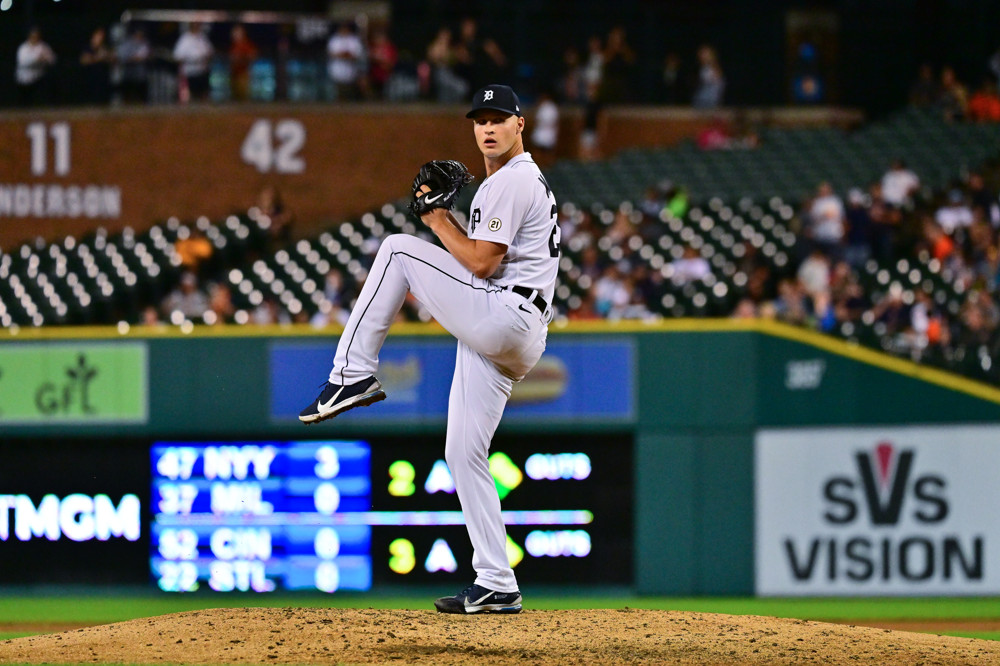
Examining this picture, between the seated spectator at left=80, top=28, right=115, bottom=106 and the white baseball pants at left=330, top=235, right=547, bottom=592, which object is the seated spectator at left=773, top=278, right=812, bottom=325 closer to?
the white baseball pants at left=330, top=235, right=547, bottom=592

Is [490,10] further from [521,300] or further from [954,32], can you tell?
[521,300]

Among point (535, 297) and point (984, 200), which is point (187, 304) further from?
point (535, 297)

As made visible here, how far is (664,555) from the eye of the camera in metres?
10.7

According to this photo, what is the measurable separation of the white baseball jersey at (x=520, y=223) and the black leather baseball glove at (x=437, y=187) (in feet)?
0.31

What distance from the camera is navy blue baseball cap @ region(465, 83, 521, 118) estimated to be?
5965 millimetres

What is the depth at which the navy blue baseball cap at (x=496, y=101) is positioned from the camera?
5.96 meters

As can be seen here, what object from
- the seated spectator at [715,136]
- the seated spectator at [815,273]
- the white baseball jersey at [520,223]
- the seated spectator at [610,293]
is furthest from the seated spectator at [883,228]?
the white baseball jersey at [520,223]

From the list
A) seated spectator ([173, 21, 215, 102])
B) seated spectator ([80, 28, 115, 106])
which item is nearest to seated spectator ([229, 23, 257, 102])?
seated spectator ([173, 21, 215, 102])

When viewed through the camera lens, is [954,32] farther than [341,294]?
Yes

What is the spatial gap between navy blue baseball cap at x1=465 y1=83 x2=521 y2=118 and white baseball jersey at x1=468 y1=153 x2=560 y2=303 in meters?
0.21

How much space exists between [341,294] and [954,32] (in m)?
12.9

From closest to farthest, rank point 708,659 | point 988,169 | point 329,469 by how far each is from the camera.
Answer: point 708,659 → point 329,469 → point 988,169

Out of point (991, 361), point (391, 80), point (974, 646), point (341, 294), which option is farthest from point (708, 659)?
point (391, 80)

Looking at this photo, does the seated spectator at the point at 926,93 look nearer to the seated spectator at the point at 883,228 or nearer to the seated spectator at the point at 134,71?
the seated spectator at the point at 883,228
